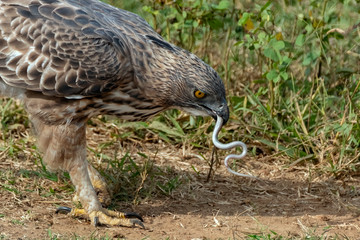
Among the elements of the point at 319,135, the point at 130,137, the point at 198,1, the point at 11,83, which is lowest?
the point at 130,137

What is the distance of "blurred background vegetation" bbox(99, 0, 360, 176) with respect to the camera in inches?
239

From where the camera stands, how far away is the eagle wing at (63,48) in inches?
197

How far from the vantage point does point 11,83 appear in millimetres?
5188

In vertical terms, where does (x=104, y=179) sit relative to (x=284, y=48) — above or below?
below

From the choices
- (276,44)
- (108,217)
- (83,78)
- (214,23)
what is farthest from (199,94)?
(214,23)

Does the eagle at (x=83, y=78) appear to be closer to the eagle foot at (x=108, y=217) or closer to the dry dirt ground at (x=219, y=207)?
the eagle foot at (x=108, y=217)

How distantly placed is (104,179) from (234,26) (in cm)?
228

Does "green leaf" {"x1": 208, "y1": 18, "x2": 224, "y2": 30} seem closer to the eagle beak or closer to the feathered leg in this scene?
the eagle beak

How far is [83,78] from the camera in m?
4.98

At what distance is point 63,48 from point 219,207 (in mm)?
1747

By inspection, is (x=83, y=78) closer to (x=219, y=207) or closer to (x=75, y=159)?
(x=75, y=159)

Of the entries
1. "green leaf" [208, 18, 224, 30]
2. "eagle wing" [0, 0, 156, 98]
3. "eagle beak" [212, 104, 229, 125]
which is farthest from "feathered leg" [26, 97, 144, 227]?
"green leaf" [208, 18, 224, 30]

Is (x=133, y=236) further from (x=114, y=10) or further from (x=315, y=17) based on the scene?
(x=315, y=17)

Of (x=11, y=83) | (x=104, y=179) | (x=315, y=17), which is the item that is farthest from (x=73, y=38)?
(x=315, y=17)
